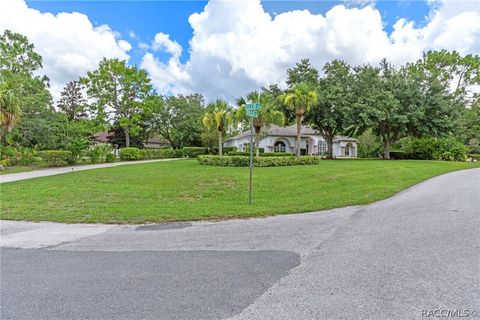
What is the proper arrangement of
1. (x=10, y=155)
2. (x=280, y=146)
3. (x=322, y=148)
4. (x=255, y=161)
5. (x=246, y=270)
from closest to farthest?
(x=246, y=270)
(x=10, y=155)
(x=255, y=161)
(x=280, y=146)
(x=322, y=148)

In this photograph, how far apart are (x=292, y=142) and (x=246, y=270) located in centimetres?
3317

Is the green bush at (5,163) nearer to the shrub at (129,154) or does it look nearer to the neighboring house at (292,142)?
the shrub at (129,154)

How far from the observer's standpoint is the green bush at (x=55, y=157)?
1875 centimetres

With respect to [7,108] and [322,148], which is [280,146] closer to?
[322,148]

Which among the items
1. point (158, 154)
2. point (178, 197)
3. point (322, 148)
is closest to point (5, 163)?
point (178, 197)

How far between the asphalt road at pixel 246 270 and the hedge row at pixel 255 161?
12863 millimetres

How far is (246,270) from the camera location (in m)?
3.50

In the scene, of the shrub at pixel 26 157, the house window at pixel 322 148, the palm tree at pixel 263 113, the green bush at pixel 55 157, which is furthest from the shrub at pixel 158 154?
the house window at pixel 322 148

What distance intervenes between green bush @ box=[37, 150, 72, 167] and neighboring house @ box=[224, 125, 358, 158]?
19.1 m

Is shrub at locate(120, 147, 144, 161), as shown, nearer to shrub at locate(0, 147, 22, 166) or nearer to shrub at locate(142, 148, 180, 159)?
shrub at locate(142, 148, 180, 159)

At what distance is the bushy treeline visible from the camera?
70.5 ft

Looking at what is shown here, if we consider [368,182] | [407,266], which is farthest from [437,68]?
[407,266]

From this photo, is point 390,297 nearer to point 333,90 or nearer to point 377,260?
point 377,260

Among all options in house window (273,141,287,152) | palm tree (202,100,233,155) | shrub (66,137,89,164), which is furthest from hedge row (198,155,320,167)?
house window (273,141,287,152)
